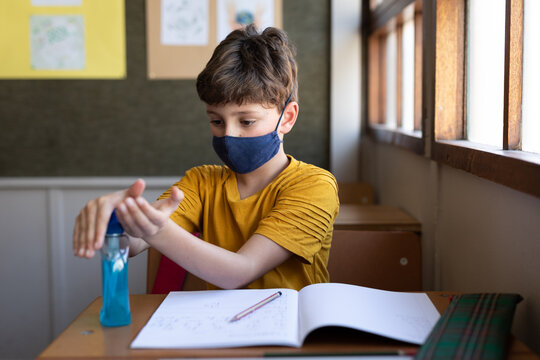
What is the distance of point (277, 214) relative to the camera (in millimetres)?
1229

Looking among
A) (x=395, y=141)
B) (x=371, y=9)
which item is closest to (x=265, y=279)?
(x=395, y=141)

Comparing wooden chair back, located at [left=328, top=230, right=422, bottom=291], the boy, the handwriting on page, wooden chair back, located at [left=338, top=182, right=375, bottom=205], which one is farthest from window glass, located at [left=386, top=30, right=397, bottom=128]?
the handwriting on page

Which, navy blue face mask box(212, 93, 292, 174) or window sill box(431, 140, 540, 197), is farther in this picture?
navy blue face mask box(212, 93, 292, 174)

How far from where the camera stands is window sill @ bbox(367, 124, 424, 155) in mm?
1869

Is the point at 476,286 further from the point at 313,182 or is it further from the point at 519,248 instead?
the point at 313,182

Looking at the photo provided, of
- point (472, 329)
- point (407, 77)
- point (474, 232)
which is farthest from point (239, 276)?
point (407, 77)

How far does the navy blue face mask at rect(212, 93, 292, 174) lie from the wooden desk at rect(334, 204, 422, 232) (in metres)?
0.64

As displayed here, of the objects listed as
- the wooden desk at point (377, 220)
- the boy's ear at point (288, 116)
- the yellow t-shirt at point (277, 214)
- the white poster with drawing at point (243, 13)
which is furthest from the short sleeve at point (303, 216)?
the white poster with drawing at point (243, 13)

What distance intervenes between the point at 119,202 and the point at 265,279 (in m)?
0.42

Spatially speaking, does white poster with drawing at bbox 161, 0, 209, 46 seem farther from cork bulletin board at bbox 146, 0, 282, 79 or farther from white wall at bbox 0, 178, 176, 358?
white wall at bbox 0, 178, 176, 358

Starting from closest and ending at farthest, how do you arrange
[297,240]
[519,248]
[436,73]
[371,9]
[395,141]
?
[519,248], [297,240], [436,73], [395,141], [371,9]

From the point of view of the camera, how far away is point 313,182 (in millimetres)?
1325

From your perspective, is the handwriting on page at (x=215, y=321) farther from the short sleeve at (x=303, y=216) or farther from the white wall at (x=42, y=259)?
the white wall at (x=42, y=259)

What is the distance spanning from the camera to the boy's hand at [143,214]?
37.4 inches
